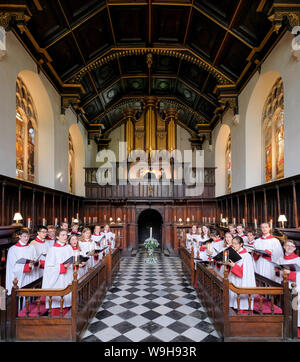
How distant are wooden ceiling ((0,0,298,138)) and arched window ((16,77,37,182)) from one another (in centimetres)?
133

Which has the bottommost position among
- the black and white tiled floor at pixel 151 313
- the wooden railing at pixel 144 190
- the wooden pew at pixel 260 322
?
the black and white tiled floor at pixel 151 313

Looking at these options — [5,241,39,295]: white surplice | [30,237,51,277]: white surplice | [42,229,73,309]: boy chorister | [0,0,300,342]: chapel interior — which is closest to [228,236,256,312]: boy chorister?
[0,0,300,342]: chapel interior

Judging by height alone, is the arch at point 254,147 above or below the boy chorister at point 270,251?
above

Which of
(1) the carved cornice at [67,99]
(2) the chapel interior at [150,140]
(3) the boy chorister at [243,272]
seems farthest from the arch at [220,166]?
(3) the boy chorister at [243,272]

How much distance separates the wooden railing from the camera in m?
16.1

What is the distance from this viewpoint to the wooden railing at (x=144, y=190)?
52.9 ft

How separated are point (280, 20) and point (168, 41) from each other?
6203mm

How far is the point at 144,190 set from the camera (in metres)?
16.2

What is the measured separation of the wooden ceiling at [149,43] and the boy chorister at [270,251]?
5.77 metres

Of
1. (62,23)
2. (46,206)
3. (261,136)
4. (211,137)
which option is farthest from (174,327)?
(211,137)

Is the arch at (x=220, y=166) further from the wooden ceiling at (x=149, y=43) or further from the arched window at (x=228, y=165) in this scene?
the wooden ceiling at (x=149, y=43)

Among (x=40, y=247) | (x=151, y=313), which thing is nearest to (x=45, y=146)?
(x=40, y=247)

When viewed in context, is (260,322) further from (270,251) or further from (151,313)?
(151,313)

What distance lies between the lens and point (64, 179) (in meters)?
13.0
